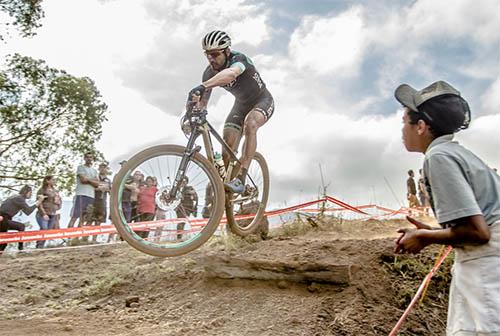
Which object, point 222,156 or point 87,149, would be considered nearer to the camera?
point 222,156

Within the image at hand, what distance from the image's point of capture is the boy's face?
98.8 inches

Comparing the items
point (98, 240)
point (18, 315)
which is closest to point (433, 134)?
point (18, 315)

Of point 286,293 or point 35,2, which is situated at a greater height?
point 35,2

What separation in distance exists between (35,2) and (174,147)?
41.9 feet

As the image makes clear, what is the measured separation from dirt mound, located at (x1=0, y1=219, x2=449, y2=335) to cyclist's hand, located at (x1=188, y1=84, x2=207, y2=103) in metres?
1.99

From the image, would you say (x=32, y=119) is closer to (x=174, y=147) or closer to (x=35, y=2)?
(x=35, y=2)

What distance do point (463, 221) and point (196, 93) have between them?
2982 mm

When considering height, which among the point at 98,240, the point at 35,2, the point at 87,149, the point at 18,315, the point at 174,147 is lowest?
the point at 18,315

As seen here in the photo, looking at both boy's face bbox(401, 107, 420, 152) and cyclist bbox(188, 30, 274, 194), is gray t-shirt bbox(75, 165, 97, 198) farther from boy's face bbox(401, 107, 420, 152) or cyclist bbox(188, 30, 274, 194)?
boy's face bbox(401, 107, 420, 152)

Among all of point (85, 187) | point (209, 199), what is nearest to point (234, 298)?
point (209, 199)

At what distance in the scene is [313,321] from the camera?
4.24 m

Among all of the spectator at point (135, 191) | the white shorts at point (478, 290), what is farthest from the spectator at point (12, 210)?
the white shorts at point (478, 290)

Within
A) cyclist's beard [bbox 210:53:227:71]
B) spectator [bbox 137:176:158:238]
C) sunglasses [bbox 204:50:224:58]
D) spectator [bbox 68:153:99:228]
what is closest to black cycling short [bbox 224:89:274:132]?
cyclist's beard [bbox 210:53:227:71]

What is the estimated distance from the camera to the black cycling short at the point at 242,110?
222 inches
